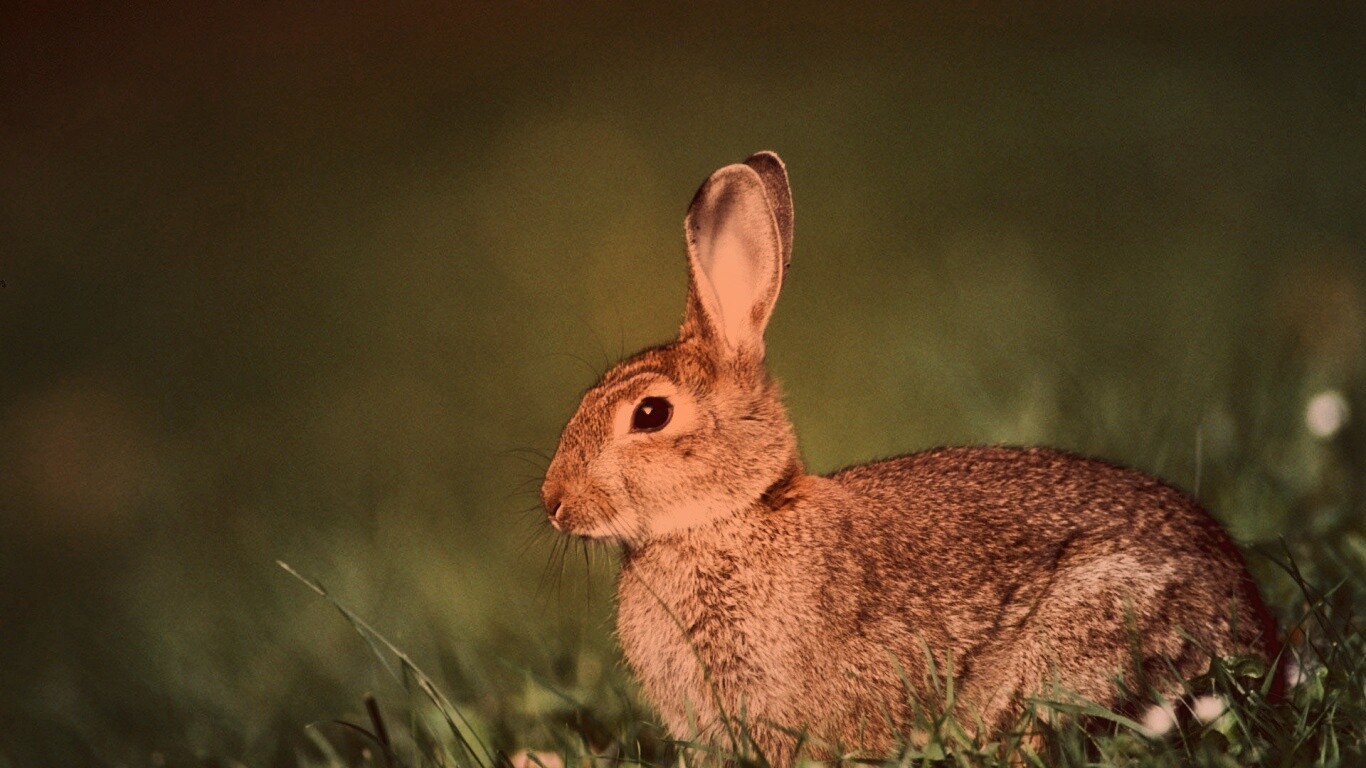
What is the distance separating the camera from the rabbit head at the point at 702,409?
4.32 m

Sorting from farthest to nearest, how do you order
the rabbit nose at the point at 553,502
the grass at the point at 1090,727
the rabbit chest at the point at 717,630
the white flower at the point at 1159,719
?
1. the rabbit nose at the point at 553,502
2. the rabbit chest at the point at 717,630
3. the white flower at the point at 1159,719
4. the grass at the point at 1090,727

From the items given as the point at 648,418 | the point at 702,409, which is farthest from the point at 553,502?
the point at 702,409

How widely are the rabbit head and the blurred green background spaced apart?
66cm

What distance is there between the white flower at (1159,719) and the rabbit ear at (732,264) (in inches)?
66.6

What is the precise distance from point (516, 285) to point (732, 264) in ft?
9.15

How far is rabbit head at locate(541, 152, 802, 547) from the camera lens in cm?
432

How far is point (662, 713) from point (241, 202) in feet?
15.2

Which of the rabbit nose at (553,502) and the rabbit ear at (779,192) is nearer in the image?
the rabbit nose at (553,502)

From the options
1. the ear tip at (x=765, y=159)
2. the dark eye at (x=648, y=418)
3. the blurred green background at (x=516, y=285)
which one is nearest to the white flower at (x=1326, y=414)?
the blurred green background at (x=516, y=285)

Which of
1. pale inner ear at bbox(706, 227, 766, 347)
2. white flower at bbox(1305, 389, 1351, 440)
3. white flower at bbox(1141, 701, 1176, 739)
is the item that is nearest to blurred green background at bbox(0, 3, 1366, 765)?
white flower at bbox(1305, 389, 1351, 440)

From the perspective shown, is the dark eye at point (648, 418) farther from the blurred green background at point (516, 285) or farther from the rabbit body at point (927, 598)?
the blurred green background at point (516, 285)

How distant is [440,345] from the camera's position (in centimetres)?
701

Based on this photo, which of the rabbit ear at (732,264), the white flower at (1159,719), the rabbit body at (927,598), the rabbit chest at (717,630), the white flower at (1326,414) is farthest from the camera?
the white flower at (1326,414)

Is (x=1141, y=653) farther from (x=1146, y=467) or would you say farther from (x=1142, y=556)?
(x=1146, y=467)
